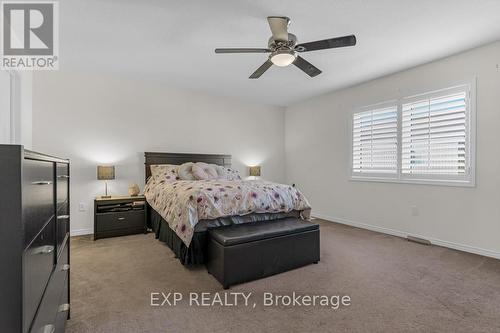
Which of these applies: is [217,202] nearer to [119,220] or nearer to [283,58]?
[283,58]

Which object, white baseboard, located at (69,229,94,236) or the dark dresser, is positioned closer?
the dark dresser

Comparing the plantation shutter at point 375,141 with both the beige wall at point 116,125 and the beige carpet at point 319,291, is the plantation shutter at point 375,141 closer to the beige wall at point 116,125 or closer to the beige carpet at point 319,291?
the beige carpet at point 319,291

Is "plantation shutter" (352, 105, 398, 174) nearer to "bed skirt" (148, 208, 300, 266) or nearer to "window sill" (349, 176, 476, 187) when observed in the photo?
"window sill" (349, 176, 476, 187)

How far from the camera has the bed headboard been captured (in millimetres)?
4285

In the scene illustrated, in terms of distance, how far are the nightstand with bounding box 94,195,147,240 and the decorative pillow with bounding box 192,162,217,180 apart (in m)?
0.92

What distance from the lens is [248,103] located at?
5.52 m

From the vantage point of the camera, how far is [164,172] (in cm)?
400

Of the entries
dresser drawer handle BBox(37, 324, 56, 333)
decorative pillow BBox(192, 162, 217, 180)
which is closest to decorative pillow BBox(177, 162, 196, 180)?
decorative pillow BBox(192, 162, 217, 180)

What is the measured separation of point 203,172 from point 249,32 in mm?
2161

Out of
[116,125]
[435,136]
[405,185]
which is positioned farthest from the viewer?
[116,125]

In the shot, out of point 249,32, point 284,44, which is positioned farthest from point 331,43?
point 249,32

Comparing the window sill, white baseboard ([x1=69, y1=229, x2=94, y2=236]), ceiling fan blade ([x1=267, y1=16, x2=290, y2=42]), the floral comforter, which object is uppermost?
ceiling fan blade ([x1=267, y1=16, x2=290, y2=42])

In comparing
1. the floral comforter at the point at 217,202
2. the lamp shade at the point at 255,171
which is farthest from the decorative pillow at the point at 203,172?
the lamp shade at the point at 255,171

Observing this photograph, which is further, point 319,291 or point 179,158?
point 179,158
